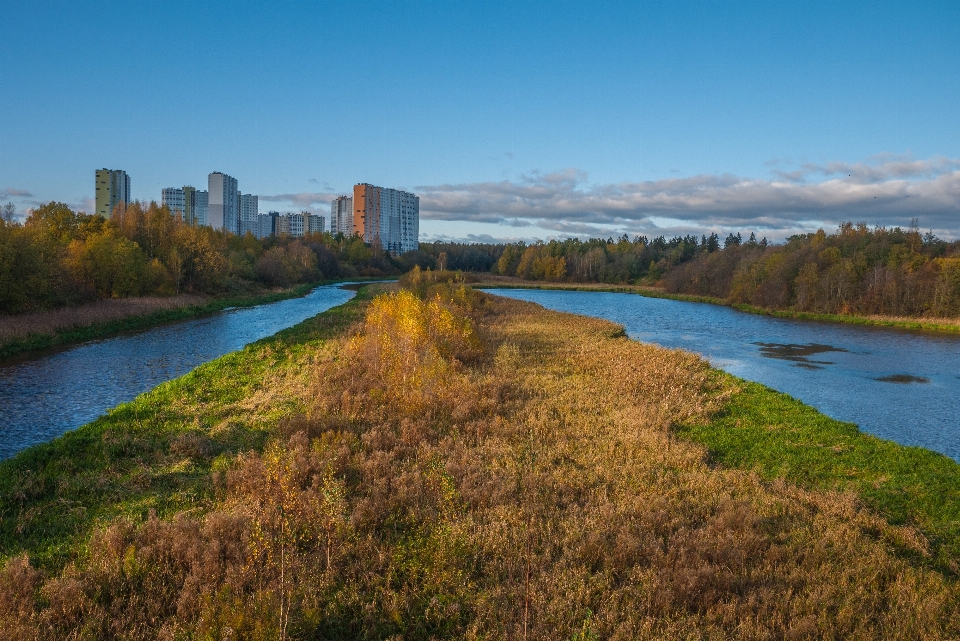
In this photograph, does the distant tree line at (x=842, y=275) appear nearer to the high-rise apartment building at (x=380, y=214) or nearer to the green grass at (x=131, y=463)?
the green grass at (x=131, y=463)

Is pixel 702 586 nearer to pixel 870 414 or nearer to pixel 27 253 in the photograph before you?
pixel 870 414

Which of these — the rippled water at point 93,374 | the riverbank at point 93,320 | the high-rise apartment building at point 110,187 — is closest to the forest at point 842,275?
the rippled water at point 93,374

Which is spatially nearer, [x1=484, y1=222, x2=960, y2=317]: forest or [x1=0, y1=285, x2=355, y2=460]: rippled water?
[x1=0, y1=285, x2=355, y2=460]: rippled water

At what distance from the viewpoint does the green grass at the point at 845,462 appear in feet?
36.3

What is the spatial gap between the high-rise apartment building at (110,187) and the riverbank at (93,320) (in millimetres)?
102597

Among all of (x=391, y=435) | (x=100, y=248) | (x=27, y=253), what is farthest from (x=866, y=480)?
(x=100, y=248)

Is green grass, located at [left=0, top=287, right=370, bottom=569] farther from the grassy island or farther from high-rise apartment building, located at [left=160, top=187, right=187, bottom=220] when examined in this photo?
high-rise apartment building, located at [left=160, top=187, right=187, bottom=220]

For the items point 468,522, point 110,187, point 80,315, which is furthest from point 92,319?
point 110,187

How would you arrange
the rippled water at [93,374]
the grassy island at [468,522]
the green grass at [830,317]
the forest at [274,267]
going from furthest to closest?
the green grass at [830,317] < the forest at [274,267] < the rippled water at [93,374] < the grassy island at [468,522]

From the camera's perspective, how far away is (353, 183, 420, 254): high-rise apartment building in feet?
602

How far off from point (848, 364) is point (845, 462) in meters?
20.7

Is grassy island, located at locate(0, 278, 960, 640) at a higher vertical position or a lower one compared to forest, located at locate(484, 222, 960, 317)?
lower

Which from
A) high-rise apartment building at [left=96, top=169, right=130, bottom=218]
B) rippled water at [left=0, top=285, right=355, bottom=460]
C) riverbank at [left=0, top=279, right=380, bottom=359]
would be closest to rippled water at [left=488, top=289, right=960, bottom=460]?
rippled water at [left=0, top=285, right=355, bottom=460]

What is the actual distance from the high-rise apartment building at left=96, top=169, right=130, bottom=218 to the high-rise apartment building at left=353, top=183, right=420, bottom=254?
208ft
